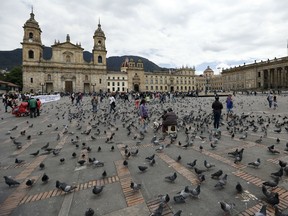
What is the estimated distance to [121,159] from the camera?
505 centimetres

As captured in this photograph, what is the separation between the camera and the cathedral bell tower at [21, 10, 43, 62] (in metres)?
54.8

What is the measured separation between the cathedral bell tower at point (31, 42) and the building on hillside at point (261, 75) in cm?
7600

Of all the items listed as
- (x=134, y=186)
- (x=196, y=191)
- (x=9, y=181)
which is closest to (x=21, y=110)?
(x=9, y=181)

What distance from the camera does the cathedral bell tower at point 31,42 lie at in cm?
5484

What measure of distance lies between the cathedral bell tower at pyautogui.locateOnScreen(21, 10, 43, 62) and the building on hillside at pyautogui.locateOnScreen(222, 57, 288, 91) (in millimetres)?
75996

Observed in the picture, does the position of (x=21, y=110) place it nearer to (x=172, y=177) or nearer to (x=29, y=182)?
(x=29, y=182)

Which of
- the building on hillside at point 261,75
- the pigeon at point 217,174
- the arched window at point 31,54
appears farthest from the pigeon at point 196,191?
the building on hillside at point 261,75

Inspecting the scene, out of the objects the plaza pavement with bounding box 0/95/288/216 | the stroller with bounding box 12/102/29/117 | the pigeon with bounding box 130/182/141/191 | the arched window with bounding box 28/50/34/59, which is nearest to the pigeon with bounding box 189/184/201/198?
the plaza pavement with bounding box 0/95/288/216

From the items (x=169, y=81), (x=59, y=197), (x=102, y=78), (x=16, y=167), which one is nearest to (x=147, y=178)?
(x=59, y=197)

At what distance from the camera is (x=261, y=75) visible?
7181 cm

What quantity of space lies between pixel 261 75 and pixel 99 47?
6242 cm

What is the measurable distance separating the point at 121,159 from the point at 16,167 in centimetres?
264

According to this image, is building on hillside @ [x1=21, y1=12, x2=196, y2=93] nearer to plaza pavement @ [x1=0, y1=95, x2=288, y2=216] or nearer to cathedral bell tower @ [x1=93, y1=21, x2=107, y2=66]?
cathedral bell tower @ [x1=93, y1=21, x2=107, y2=66]

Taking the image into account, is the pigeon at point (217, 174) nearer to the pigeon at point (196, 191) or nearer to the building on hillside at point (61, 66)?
the pigeon at point (196, 191)
